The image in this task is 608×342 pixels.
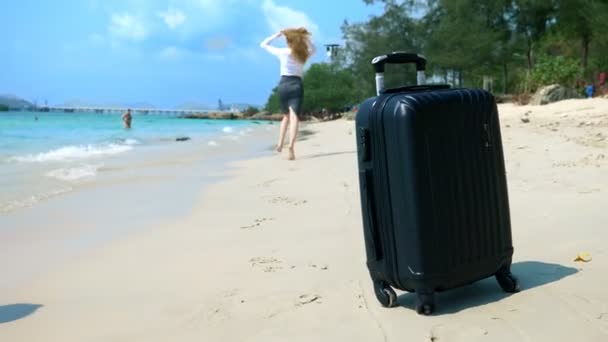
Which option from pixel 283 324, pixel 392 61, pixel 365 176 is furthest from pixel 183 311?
pixel 392 61

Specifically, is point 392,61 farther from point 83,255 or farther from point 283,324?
point 83,255

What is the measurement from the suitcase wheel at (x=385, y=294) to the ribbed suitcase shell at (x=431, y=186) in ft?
0.08

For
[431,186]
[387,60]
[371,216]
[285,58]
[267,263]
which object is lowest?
[267,263]

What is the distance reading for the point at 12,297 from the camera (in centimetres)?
259

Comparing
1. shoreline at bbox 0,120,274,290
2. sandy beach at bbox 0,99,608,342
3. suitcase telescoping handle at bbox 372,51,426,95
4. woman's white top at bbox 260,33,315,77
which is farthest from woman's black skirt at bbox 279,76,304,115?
suitcase telescoping handle at bbox 372,51,426,95

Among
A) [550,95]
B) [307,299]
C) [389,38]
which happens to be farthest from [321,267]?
[389,38]

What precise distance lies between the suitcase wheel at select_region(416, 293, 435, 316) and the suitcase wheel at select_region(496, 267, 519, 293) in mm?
330

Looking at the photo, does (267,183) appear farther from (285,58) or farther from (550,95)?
(550,95)

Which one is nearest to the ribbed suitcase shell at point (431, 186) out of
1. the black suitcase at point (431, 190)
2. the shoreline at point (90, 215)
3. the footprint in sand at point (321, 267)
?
the black suitcase at point (431, 190)

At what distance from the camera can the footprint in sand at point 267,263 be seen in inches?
107

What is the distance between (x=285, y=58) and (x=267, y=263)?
17.6 ft

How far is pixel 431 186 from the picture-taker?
1.93m

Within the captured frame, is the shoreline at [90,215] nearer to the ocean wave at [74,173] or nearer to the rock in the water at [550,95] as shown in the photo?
the ocean wave at [74,173]

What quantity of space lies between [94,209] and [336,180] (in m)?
2.06
